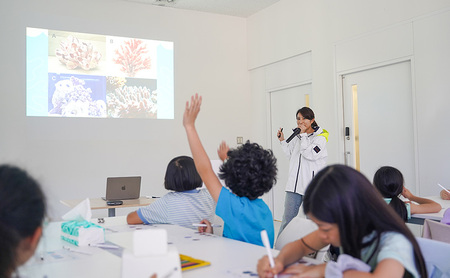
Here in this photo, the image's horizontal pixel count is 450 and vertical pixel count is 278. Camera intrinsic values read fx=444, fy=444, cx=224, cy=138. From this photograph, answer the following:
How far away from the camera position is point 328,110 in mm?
5434

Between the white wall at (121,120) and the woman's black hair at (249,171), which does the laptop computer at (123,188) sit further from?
the woman's black hair at (249,171)

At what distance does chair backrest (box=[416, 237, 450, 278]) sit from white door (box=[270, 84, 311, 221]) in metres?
4.59

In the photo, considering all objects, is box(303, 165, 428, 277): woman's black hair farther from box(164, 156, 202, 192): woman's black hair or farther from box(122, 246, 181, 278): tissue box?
box(164, 156, 202, 192): woman's black hair

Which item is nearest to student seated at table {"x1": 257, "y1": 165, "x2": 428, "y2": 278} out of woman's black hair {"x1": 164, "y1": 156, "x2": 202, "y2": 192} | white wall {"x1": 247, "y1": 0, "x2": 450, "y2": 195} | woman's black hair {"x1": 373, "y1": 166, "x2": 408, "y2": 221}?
woman's black hair {"x1": 164, "y1": 156, "x2": 202, "y2": 192}

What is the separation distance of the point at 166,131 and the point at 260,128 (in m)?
1.47

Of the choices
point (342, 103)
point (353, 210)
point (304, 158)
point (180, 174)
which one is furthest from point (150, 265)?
point (342, 103)

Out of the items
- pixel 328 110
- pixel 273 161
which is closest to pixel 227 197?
pixel 273 161

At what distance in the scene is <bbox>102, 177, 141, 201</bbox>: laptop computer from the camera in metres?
4.17

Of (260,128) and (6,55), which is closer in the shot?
(6,55)

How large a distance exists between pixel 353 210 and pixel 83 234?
119cm

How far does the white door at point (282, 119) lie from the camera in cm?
614

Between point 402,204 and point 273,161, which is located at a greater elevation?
point 273,161

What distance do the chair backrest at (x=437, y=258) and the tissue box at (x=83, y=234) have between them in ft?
4.15

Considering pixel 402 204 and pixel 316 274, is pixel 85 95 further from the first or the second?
pixel 316 274
